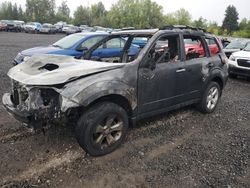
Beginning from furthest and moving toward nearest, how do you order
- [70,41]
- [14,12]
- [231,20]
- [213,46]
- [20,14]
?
[20,14]
[14,12]
[231,20]
[70,41]
[213,46]

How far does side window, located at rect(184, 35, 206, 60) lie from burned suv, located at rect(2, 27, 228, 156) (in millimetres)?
21

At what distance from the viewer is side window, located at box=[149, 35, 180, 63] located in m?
4.70

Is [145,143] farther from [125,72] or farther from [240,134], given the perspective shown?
[240,134]

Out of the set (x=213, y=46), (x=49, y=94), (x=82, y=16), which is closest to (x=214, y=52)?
(x=213, y=46)

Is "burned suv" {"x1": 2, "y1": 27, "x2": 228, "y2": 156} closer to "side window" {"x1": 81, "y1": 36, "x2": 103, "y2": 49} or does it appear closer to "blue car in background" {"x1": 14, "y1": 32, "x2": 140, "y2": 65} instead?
"blue car in background" {"x1": 14, "y1": 32, "x2": 140, "y2": 65}

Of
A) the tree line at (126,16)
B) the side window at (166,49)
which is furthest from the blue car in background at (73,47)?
A: the tree line at (126,16)

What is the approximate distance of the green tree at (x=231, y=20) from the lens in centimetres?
7406

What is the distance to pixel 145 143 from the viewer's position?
14.9 feet

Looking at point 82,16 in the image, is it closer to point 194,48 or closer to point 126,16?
point 126,16

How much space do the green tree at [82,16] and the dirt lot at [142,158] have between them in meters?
79.4

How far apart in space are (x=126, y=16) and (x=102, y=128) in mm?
69401

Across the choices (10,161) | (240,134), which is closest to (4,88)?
(10,161)

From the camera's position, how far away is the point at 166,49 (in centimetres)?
501

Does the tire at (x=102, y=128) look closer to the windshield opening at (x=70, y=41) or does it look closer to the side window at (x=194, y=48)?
the side window at (x=194, y=48)
